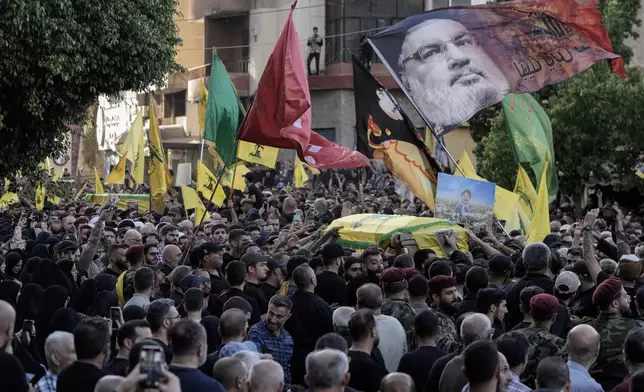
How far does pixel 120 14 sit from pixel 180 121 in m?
43.2

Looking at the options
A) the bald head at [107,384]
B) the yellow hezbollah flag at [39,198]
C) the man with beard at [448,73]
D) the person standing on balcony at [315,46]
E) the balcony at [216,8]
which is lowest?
the yellow hezbollah flag at [39,198]

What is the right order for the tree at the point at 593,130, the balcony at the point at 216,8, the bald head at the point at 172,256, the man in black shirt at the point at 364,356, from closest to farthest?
the man in black shirt at the point at 364,356
the bald head at the point at 172,256
the tree at the point at 593,130
the balcony at the point at 216,8

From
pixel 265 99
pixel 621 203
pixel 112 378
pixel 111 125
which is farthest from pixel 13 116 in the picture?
pixel 111 125

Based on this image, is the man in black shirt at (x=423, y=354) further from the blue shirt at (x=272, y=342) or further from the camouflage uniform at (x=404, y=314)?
the blue shirt at (x=272, y=342)

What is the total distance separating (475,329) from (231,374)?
1.73 meters

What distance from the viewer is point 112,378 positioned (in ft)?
20.2

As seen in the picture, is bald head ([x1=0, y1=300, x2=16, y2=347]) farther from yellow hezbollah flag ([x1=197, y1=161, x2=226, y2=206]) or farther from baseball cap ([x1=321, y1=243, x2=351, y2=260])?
yellow hezbollah flag ([x1=197, y1=161, x2=226, y2=206])

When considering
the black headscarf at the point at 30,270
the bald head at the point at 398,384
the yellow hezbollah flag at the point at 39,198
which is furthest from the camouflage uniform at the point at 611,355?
the yellow hezbollah flag at the point at 39,198

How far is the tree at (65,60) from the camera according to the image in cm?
1331

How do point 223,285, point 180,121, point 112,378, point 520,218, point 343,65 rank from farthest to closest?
point 180,121 → point 343,65 → point 520,218 → point 223,285 → point 112,378

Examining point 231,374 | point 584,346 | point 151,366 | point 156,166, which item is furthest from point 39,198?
point 151,366

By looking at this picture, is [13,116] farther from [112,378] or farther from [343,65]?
[343,65]

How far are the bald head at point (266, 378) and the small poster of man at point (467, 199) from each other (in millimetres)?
8644

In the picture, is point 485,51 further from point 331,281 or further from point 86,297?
point 86,297
